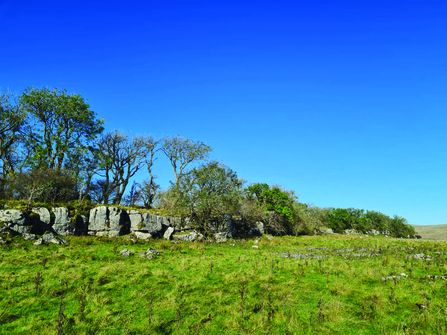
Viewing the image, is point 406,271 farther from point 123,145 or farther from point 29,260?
point 123,145

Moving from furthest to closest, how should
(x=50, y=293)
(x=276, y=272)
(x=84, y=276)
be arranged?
(x=276, y=272) → (x=84, y=276) → (x=50, y=293)

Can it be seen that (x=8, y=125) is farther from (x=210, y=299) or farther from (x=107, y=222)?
(x=210, y=299)

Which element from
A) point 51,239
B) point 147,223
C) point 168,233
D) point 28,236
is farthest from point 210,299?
point 147,223

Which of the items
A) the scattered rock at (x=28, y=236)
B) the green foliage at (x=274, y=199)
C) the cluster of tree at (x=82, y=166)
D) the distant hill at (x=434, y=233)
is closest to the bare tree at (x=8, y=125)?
the cluster of tree at (x=82, y=166)

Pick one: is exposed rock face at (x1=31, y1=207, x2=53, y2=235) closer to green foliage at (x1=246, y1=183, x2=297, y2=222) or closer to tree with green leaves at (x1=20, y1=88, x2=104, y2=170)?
tree with green leaves at (x1=20, y1=88, x2=104, y2=170)

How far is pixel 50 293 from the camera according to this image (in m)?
9.98

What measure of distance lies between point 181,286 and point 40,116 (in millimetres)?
37799

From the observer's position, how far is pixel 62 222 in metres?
25.9

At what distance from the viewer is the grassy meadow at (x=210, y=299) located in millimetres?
7648

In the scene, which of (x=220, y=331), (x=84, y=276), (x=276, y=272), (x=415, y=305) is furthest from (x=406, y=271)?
(x=84, y=276)

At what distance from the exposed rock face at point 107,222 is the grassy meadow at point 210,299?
1171 cm

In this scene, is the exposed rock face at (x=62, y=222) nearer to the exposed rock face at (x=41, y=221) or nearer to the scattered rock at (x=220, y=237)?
the exposed rock face at (x=41, y=221)

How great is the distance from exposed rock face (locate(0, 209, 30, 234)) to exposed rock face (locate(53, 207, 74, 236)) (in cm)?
274

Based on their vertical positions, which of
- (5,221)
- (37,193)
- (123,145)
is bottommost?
(5,221)
